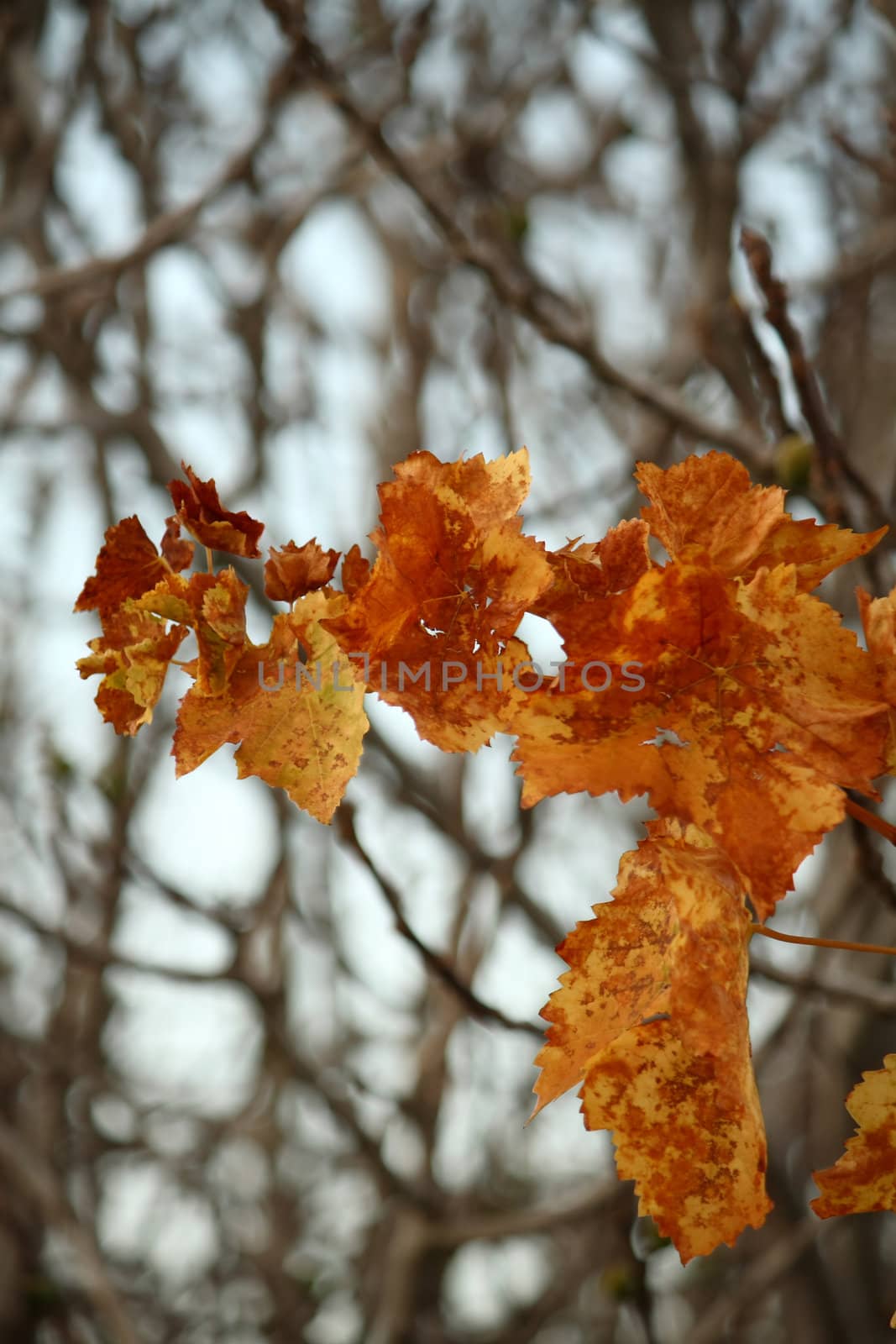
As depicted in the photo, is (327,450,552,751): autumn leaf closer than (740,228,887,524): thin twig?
Yes

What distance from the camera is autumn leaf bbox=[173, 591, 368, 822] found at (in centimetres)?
53

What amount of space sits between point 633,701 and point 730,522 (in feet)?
0.37

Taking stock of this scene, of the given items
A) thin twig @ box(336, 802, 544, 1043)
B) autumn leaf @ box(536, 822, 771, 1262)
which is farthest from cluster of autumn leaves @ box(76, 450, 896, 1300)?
thin twig @ box(336, 802, 544, 1043)

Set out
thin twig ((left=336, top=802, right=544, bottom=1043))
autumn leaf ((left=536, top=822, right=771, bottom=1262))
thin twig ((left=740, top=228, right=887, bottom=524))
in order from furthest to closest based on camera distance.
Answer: thin twig ((left=740, top=228, right=887, bottom=524)) < thin twig ((left=336, top=802, right=544, bottom=1043)) < autumn leaf ((left=536, top=822, right=771, bottom=1262))

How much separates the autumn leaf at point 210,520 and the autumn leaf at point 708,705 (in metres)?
0.16

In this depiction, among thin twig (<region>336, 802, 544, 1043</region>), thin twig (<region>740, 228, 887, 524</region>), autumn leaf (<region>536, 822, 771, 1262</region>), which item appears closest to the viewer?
autumn leaf (<region>536, 822, 771, 1262</region>)

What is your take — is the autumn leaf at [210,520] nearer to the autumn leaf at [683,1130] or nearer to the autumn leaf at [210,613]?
the autumn leaf at [210,613]

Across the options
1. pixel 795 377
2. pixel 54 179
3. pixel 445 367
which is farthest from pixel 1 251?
pixel 795 377

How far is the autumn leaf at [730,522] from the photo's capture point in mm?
513

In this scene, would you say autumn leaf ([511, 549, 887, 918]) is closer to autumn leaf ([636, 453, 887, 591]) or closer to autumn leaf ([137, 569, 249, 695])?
autumn leaf ([636, 453, 887, 591])

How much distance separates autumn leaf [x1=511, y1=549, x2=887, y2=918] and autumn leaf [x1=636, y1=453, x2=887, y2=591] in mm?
36

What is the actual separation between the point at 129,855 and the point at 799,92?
7.72ft

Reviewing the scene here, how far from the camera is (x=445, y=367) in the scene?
10.2 feet

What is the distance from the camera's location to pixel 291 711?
1.79 ft
